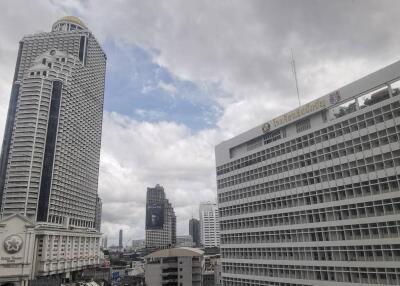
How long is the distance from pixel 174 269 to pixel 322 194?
248ft

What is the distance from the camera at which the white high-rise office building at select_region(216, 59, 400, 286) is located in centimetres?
5259

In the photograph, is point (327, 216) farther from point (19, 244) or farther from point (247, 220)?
point (19, 244)

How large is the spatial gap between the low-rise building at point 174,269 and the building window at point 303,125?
2774 inches

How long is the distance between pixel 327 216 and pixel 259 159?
2144 cm

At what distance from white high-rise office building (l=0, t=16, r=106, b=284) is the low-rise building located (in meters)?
31.5

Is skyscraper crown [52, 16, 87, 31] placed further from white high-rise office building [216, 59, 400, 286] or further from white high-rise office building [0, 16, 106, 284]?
white high-rise office building [216, 59, 400, 286]

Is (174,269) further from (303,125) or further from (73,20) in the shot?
(73,20)

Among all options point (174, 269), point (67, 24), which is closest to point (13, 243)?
point (174, 269)

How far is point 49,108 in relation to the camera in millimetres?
145875

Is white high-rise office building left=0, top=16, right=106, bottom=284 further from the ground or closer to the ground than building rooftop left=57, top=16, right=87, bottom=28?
closer to the ground

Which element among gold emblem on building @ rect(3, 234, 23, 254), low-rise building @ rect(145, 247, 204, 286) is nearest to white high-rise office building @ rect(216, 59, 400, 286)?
low-rise building @ rect(145, 247, 204, 286)

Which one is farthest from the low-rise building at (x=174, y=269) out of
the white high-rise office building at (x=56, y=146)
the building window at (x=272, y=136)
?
the building window at (x=272, y=136)

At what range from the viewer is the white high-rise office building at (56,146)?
131 meters

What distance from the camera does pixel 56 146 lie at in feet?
474
